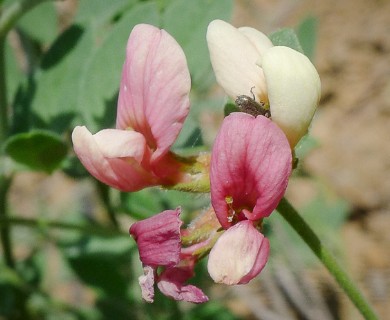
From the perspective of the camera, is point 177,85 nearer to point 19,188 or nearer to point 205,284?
point 205,284

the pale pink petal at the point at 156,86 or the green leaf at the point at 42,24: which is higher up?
the pale pink petal at the point at 156,86

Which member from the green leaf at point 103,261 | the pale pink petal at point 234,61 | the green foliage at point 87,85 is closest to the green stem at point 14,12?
the green foliage at point 87,85

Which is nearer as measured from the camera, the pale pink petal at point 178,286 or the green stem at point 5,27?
the pale pink petal at point 178,286

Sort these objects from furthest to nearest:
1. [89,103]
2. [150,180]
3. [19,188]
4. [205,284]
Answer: [19,188] → [205,284] → [89,103] → [150,180]

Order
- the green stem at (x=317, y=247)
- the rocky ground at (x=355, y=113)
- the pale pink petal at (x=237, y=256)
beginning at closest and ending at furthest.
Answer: the pale pink petal at (x=237, y=256) < the green stem at (x=317, y=247) < the rocky ground at (x=355, y=113)

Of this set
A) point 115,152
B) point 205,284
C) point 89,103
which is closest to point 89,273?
point 205,284

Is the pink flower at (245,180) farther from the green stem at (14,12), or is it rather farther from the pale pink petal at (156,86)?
the green stem at (14,12)
